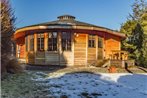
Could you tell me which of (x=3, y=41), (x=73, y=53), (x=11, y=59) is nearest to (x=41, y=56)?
(x=73, y=53)

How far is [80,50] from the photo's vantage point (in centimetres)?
1922

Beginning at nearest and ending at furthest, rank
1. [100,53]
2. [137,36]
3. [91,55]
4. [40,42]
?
[40,42], [91,55], [100,53], [137,36]

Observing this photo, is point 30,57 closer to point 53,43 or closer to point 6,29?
point 53,43

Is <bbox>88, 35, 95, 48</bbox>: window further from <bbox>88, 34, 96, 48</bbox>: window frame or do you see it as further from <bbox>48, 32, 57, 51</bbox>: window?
<bbox>48, 32, 57, 51</bbox>: window

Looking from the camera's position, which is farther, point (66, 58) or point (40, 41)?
point (40, 41)

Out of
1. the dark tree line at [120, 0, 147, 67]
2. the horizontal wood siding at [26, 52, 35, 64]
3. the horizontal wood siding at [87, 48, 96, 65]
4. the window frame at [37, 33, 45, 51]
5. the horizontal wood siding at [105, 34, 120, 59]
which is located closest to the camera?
the window frame at [37, 33, 45, 51]

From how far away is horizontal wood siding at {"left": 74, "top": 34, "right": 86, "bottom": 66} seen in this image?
19125 mm

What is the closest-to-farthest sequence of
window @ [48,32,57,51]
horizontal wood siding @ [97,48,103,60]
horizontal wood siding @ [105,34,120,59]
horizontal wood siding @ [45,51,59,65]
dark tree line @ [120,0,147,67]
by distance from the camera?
horizontal wood siding @ [45,51,59,65] → window @ [48,32,57,51] → horizontal wood siding @ [97,48,103,60] → horizontal wood siding @ [105,34,120,59] → dark tree line @ [120,0,147,67]

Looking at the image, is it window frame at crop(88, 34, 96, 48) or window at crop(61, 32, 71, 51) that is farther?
window frame at crop(88, 34, 96, 48)

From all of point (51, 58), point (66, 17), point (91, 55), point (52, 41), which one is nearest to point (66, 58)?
point (51, 58)

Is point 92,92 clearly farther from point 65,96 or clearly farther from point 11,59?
point 11,59

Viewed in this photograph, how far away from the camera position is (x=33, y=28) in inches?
743

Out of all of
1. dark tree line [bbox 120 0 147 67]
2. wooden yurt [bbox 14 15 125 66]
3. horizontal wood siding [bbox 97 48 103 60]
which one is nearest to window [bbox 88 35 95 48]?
wooden yurt [bbox 14 15 125 66]

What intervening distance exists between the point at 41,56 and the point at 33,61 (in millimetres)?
967
